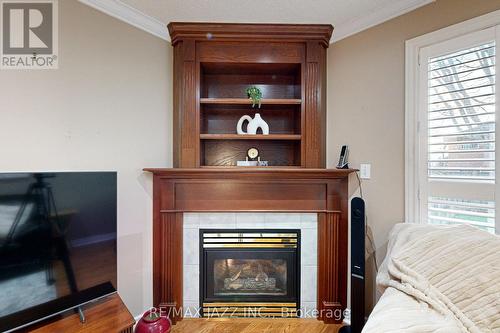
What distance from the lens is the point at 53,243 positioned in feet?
4.54

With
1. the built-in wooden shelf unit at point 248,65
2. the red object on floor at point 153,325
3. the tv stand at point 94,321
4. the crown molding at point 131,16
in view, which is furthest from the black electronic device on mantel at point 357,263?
the crown molding at point 131,16

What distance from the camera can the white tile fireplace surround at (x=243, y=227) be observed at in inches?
85.1

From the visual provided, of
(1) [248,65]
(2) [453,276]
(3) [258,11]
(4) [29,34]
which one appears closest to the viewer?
(2) [453,276]

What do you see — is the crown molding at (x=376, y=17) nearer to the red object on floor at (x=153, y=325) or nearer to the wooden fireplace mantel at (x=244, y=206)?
the wooden fireplace mantel at (x=244, y=206)

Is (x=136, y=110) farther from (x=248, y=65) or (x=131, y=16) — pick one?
(x=248, y=65)

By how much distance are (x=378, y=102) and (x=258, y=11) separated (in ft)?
3.93

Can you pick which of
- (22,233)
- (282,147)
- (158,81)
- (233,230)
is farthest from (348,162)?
(22,233)

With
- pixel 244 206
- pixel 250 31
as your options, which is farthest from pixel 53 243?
pixel 250 31

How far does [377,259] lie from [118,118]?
7.76 feet

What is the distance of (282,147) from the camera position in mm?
2475

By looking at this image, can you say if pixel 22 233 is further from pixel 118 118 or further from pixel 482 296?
pixel 482 296

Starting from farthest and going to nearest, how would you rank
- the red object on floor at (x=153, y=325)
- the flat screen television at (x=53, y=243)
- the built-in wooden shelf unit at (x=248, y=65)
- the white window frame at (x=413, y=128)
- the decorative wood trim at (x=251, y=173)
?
1. the built-in wooden shelf unit at (x=248, y=65)
2. the decorative wood trim at (x=251, y=173)
3. the white window frame at (x=413, y=128)
4. the red object on floor at (x=153, y=325)
5. the flat screen television at (x=53, y=243)

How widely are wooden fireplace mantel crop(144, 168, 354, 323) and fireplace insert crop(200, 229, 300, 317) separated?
7.8 inches

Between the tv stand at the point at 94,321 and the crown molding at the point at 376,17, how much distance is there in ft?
8.74
